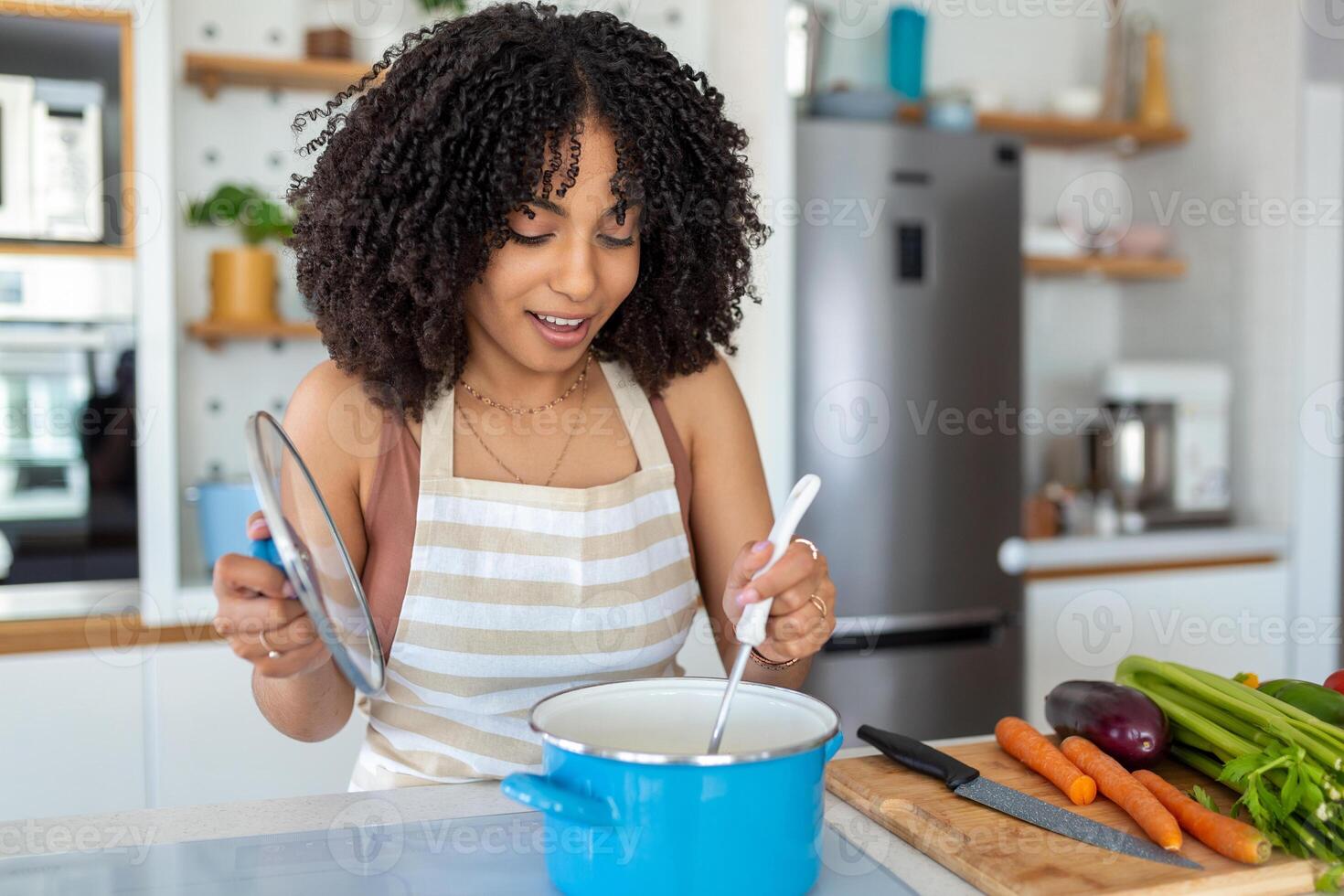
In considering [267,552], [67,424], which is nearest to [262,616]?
[267,552]

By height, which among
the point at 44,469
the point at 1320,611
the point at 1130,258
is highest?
the point at 1130,258

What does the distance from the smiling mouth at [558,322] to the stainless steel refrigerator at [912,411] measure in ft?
4.82

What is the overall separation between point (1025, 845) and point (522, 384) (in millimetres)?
664

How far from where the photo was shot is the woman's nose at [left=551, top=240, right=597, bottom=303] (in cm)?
96

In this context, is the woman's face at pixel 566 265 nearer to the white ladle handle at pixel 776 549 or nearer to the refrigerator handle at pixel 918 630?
the white ladle handle at pixel 776 549

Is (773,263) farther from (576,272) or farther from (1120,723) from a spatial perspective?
(1120,723)

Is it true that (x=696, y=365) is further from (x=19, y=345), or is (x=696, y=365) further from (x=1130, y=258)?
(x=1130, y=258)

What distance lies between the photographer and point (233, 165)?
8.21ft

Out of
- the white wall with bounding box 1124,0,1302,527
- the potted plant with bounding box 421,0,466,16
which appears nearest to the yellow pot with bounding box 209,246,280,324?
the potted plant with bounding box 421,0,466,16

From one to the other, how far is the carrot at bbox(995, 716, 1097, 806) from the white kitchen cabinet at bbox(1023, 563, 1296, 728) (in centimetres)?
174

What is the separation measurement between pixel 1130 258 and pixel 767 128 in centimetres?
123

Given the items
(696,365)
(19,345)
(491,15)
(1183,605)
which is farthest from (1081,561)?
(19,345)

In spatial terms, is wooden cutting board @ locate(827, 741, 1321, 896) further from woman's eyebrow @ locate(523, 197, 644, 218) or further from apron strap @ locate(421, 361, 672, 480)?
woman's eyebrow @ locate(523, 197, 644, 218)

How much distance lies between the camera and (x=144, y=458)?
208 centimetres
